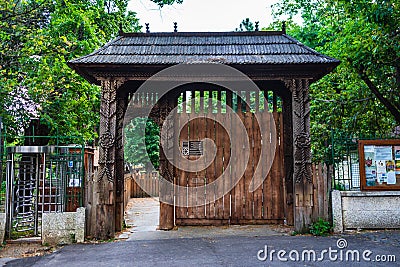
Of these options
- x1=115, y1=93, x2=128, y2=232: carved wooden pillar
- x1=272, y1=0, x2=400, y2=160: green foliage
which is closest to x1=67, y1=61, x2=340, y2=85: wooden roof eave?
x1=115, y1=93, x2=128, y2=232: carved wooden pillar

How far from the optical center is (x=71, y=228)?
791cm

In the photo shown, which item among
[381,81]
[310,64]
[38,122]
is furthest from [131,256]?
[381,81]

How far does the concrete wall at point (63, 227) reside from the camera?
7.83 metres

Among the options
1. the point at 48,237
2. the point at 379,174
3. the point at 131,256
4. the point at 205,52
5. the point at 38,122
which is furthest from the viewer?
the point at 38,122

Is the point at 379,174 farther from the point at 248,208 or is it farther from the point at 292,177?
the point at 248,208

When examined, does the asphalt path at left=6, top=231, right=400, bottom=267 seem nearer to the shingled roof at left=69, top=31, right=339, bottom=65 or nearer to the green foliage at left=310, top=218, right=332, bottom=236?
the green foliage at left=310, top=218, right=332, bottom=236

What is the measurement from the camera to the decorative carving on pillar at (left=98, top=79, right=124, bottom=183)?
834 centimetres

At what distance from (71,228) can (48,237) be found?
48cm

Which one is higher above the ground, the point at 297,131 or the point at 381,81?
the point at 381,81

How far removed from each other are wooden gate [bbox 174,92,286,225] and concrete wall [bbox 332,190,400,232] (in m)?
1.56

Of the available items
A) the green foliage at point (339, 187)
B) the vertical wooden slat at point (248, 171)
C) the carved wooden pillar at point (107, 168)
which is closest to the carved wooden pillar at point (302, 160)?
the green foliage at point (339, 187)

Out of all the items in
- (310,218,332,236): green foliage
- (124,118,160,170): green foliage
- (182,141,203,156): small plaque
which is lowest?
(310,218,332,236): green foliage

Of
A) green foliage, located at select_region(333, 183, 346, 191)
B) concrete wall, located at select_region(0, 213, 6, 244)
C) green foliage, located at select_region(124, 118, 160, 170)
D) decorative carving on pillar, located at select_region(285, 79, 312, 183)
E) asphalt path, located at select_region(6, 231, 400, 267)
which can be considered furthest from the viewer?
green foliage, located at select_region(124, 118, 160, 170)

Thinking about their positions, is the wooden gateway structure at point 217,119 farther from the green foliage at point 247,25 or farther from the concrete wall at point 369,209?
the green foliage at point 247,25
